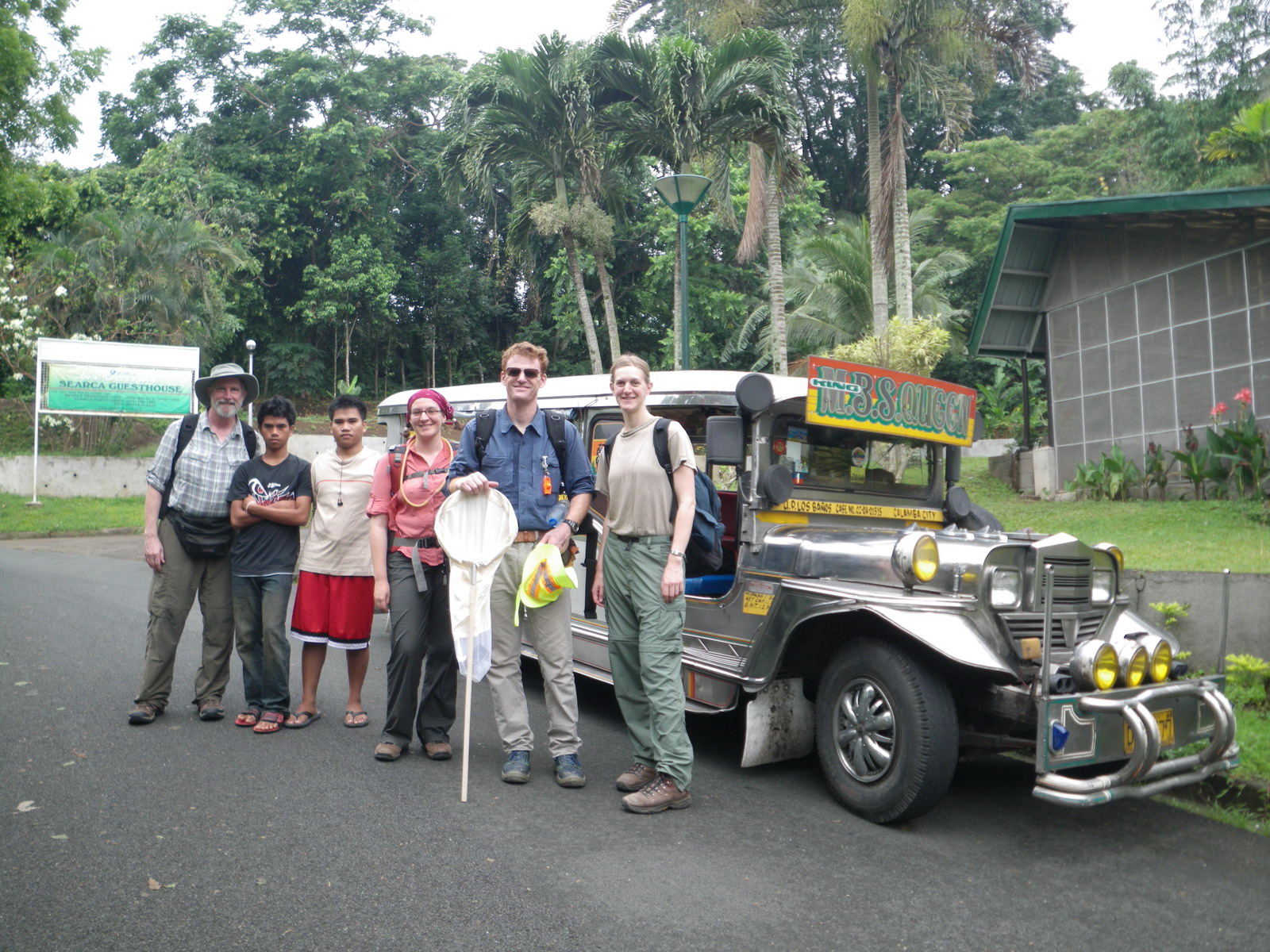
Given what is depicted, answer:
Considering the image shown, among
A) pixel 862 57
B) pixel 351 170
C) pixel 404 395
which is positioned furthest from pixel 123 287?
pixel 404 395

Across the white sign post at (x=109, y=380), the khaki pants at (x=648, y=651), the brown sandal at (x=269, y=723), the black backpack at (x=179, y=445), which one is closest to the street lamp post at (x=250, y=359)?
the white sign post at (x=109, y=380)

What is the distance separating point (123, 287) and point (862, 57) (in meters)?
19.2

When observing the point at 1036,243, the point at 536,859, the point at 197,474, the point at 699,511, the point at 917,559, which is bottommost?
the point at 536,859

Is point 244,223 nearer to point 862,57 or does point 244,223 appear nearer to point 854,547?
point 862,57

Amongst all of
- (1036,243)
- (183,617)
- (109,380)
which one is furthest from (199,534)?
(109,380)

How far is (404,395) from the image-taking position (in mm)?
9039

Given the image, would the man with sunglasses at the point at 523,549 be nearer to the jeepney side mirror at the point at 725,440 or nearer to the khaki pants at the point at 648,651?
the khaki pants at the point at 648,651

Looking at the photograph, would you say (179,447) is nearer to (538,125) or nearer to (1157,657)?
(1157,657)

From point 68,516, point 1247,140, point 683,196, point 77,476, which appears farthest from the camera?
point 77,476

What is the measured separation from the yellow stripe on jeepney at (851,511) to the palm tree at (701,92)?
471 inches

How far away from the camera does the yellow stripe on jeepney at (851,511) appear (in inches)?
222

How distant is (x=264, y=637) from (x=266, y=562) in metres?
0.41

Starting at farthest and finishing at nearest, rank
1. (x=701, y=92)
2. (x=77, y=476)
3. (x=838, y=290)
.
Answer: (x=838, y=290) < (x=77, y=476) < (x=701, y=92)

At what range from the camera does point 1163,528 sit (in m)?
11.2
